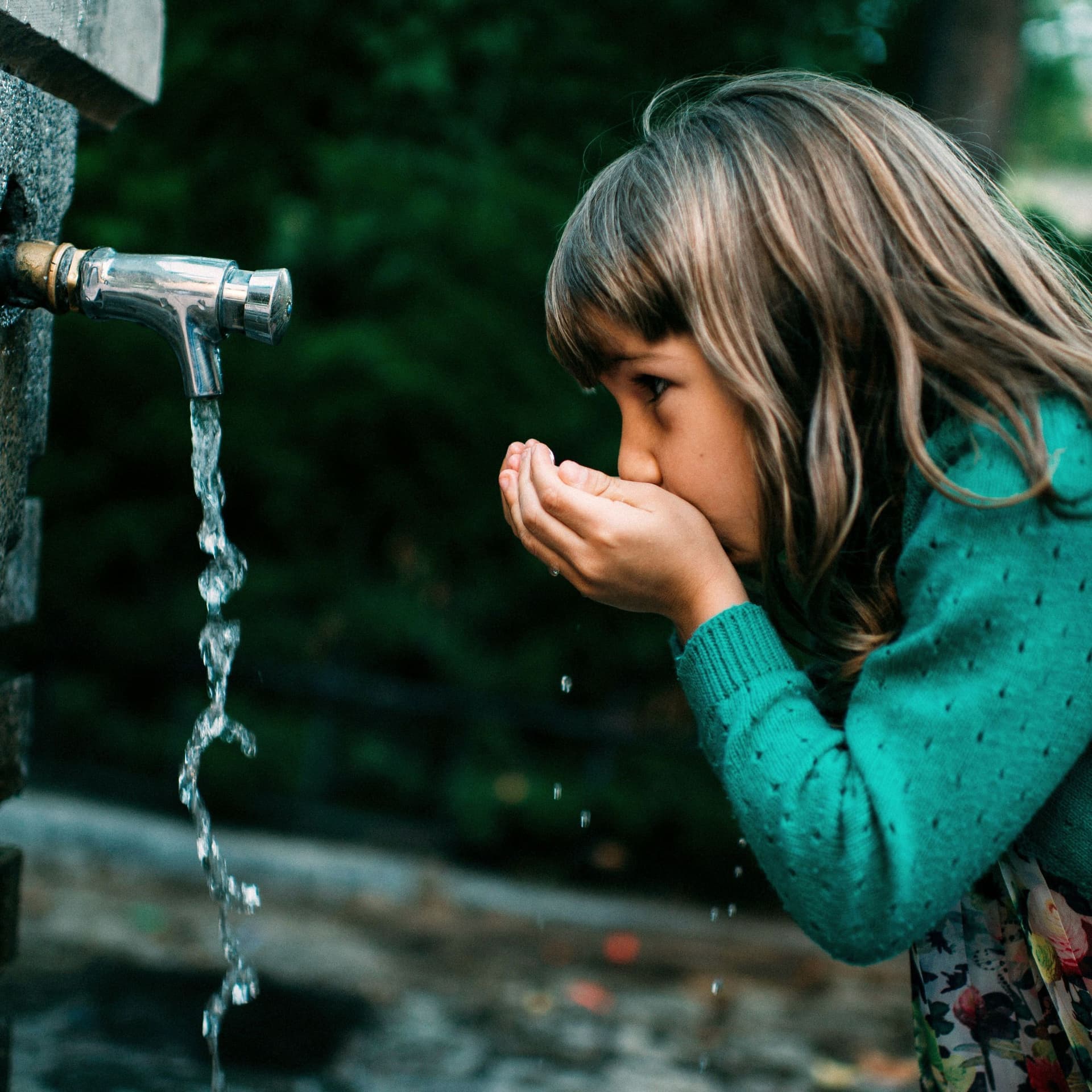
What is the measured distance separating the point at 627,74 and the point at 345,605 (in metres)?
2.26

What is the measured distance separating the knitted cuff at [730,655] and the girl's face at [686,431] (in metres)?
0.14

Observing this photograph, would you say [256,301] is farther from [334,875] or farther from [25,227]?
[334,875]

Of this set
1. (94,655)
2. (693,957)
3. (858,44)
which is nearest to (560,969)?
(693,957)

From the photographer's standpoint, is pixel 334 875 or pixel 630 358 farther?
pixel 334 875

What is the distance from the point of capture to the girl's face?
1.30 m

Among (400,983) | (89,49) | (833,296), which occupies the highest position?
(89,49)

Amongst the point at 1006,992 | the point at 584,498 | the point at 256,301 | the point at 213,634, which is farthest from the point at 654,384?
the point at 1006,992

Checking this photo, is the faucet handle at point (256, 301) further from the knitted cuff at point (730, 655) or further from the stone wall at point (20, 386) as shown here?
the knitted cuff at point (730, 655)

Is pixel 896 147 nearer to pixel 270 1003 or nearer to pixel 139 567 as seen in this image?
pixel 270 1003

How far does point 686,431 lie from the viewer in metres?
1.32

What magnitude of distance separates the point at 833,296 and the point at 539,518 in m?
0.41

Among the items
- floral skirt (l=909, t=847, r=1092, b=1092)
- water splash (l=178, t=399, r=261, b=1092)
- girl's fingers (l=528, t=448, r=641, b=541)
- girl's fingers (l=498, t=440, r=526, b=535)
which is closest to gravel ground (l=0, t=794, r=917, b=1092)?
water splash (l=178, t=399, r=261, b=1092)

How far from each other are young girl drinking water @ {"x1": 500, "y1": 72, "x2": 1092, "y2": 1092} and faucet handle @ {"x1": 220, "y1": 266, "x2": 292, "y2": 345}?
33 cm

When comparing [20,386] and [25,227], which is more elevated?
[25,227]
